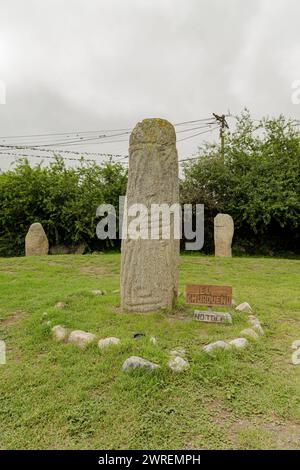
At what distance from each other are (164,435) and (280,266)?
8.10 meters

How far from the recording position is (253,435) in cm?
207

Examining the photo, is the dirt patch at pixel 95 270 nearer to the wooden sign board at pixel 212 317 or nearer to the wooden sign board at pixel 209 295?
the wooden sign board at pixel 209 295

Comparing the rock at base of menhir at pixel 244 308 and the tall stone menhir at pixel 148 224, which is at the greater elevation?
the tall stone menhir at pixel 148 224

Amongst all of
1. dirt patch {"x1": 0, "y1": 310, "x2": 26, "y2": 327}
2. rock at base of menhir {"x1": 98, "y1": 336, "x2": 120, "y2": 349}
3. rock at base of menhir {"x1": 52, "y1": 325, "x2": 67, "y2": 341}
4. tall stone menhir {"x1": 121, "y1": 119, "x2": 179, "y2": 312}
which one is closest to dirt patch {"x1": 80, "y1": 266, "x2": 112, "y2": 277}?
dirt patch {"x1": 0, "y1": 310, "x2": 26, "y2": 327}

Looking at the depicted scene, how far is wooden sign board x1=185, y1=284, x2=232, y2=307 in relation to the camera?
4.13 meters

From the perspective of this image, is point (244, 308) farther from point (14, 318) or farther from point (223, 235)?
point (223, 235)

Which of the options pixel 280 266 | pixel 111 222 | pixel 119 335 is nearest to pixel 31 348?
pixel 119 335

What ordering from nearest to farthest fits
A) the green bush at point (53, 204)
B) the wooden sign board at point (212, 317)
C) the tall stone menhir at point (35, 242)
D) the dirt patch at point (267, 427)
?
the dirt patch at point (267, 427), the wooden sign board at point (212, 317), the tall stone menhir at point (35, 242), the green bush at point (53, 204)

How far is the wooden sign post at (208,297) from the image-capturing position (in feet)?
13.2

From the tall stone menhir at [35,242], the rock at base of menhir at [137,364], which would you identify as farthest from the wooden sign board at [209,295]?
the tall stone menhir at [35,242]

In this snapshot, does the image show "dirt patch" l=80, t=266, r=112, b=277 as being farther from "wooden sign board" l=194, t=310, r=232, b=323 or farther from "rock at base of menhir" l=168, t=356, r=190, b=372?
"rock at base of menhir" l=168, t=356, r=190, b=372

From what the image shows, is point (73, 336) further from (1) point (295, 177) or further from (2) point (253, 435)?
(1) point (295, 177)

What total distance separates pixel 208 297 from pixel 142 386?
1.85m

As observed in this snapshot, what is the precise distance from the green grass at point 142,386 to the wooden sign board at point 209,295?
9.0 inches
